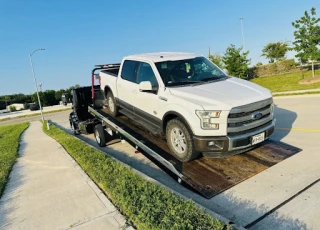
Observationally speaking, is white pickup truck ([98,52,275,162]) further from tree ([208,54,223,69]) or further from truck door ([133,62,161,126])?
tree ([208,54,223,69])

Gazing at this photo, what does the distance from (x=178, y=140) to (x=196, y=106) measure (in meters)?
0.88

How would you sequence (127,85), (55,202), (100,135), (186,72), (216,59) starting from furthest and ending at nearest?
(216,59) < (100,135) < (127,85) < (186,72) < (55,202)

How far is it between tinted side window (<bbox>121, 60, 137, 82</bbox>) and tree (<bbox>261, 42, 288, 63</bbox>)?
148ft

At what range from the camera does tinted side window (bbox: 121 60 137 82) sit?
259 inches

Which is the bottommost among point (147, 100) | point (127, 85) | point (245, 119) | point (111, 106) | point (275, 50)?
point (245, 119)

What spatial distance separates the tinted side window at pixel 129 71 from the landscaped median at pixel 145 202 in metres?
2.16

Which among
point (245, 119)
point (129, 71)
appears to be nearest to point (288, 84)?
point (129, 71)

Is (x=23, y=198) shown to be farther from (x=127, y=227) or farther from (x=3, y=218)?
(x=127, y=227)

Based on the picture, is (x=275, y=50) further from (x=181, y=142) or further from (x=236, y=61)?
(x=181, y=142)

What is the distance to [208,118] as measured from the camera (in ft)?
14.9

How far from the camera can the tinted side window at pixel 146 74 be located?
5759 millimetres

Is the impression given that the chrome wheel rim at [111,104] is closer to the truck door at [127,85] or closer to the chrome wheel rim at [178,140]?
the truck door at [127,85]

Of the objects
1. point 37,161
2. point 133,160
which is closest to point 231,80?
point 133,160

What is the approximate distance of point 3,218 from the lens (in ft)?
14.3
